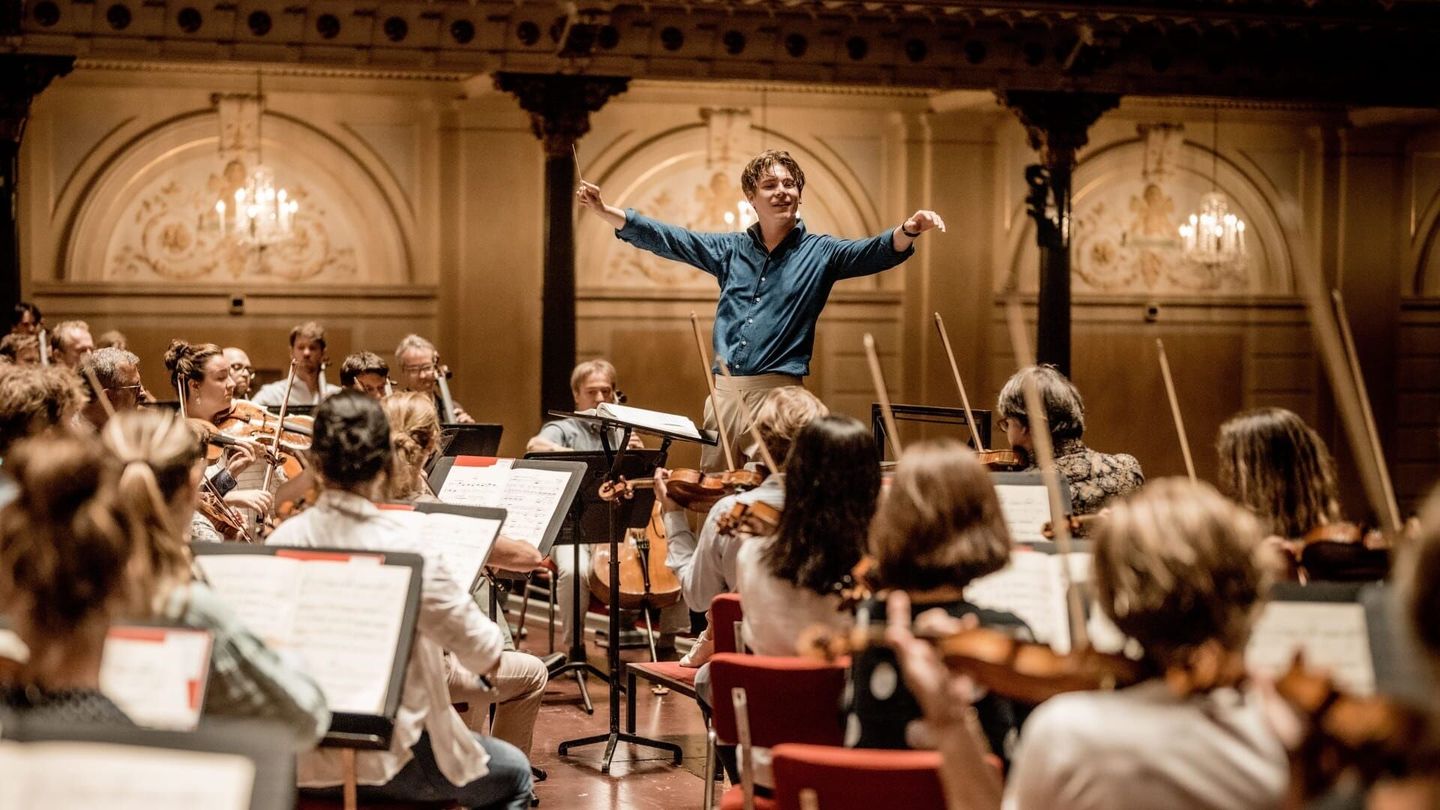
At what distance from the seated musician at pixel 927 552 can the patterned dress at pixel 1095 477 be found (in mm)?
1619

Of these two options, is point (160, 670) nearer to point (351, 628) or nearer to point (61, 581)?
point (61, 581)

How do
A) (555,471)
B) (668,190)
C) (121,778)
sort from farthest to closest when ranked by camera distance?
(668,190) < (555,471) < (121,778)

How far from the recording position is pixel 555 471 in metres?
4.21

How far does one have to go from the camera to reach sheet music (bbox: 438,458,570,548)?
4.11 metres

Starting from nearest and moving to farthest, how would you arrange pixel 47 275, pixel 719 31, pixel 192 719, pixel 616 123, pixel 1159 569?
pixel 1159 569 < pixel 192 719 < pixel 719 31 < pixel 47 275 < pixel 616 123

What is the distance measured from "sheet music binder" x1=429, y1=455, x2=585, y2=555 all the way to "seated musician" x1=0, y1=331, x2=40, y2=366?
3.19 metres

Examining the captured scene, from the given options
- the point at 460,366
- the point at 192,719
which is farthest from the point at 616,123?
the point at 192,719

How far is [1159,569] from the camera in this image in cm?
186

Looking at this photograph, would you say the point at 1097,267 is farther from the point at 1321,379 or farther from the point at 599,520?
the point at 599,520

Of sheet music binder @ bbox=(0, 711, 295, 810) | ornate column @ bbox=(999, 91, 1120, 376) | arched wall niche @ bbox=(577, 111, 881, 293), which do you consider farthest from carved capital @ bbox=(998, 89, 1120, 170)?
sheet music binder @ bbox=(0, 711, 295, 810)

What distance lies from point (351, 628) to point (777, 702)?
2.56 ft

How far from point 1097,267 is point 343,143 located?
5495 mm

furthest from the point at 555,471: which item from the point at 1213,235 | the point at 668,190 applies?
the point at 1213,235

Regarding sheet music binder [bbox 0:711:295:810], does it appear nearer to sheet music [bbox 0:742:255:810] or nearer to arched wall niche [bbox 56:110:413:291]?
sheet music [bbox 0:742:255:810]
